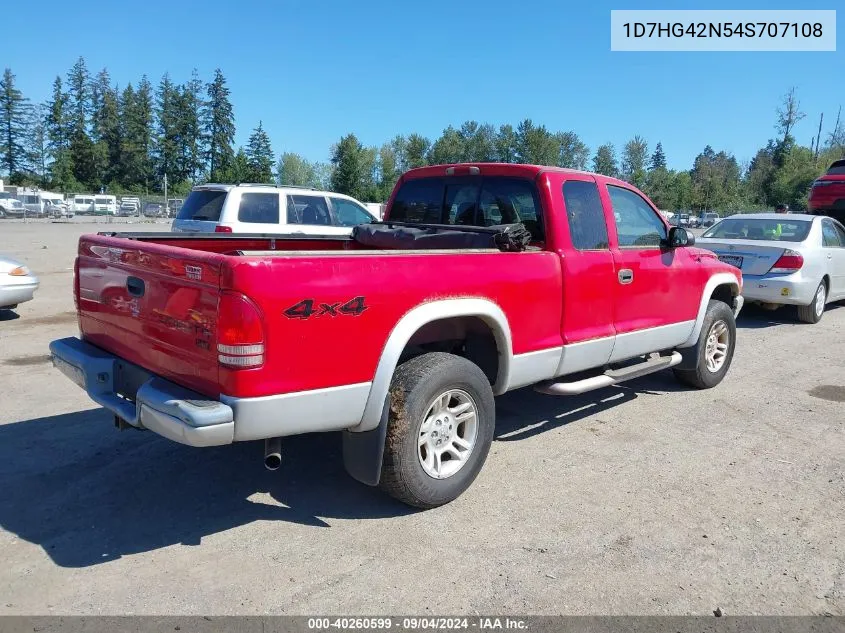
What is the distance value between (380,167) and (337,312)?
326 ft

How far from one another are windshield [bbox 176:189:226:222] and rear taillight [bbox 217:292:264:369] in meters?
7.91

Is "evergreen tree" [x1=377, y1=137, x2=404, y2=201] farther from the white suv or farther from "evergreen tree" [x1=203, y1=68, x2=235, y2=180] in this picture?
the white suv

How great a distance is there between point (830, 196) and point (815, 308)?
23.8 feet

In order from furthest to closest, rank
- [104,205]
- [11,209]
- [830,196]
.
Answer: [104,205]
[11,209]
[830,196]

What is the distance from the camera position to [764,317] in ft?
35.4

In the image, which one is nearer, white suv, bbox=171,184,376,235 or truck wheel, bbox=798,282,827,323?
truck wheel, bbox=798,282,827,323

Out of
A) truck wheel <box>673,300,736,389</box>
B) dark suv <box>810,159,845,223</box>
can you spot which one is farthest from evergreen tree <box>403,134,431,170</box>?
truck wheel <box>673,300,736,389</box>

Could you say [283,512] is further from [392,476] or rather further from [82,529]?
[82,529]

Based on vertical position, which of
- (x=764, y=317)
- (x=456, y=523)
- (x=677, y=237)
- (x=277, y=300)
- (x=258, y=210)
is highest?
(x=258, y=210)

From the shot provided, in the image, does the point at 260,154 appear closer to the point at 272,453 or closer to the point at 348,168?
the point at 348,168

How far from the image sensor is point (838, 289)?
1075 centimetres

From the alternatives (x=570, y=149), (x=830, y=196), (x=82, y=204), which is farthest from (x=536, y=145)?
(x=830, y=196)

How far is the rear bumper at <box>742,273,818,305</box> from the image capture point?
31.1 ft

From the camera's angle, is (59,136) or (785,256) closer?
(785,256)
